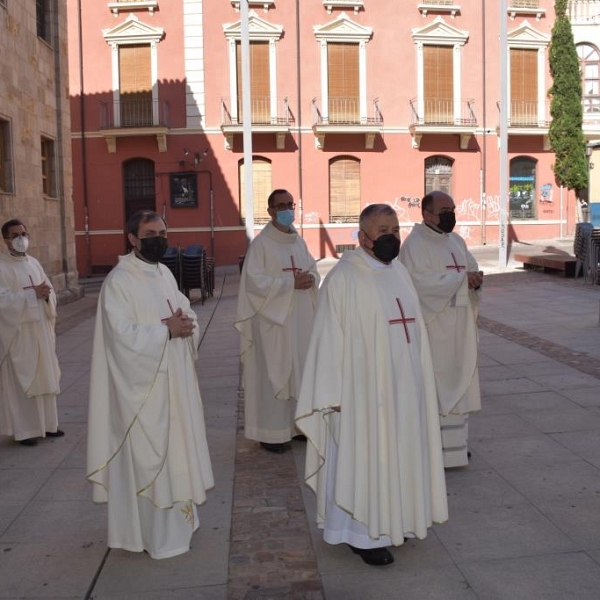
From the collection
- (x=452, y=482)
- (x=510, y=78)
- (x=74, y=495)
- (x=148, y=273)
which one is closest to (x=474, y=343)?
(x=452, y=482)

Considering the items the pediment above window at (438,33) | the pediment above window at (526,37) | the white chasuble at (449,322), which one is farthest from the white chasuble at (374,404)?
the pediment above window at (526,37)

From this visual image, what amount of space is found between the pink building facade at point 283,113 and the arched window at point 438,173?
5cm

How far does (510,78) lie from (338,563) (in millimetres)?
28463

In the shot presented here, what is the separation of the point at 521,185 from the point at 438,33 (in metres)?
6.32

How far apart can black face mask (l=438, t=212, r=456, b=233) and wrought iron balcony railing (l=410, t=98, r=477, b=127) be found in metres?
23.6

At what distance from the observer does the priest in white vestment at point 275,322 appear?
21.3 feet

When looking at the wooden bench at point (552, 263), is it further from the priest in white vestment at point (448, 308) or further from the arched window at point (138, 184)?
the priest in white vestment at point (448, 308)

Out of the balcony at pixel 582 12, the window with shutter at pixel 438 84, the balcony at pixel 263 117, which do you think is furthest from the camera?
the balcony at pixel 582 12

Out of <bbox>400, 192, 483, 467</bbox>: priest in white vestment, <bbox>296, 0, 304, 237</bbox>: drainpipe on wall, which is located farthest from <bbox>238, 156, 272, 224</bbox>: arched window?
<bbox>400, 192, 483, 467</bbox>: priest in white vestment

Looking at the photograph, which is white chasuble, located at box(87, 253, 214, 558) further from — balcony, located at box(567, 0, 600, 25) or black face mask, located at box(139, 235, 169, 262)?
balcony, located at box(567, 0, 600, 25)

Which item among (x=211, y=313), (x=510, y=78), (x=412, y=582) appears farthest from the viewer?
(x=510, y=78)

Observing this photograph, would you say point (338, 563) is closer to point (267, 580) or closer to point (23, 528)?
point (267, 580)

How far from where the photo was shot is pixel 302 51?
92.2 feet

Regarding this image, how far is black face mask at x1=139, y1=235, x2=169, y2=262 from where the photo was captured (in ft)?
14.3
